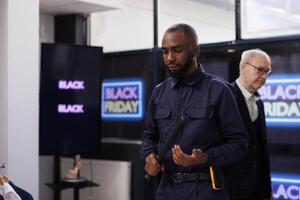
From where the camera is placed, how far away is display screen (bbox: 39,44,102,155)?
13.9 feet

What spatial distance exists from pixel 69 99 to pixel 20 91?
73 cm

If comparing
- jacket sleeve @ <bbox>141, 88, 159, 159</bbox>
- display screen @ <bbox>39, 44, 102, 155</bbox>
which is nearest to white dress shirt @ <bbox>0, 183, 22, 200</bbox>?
jacket sleeve @ <bbox>141, 88, 159, 159</bbox>

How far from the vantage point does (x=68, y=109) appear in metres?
4.37

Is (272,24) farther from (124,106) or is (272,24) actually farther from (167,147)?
(167,147)

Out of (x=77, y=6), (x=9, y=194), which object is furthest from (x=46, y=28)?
(x=9, y=194)

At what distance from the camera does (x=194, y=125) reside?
204 centimetres

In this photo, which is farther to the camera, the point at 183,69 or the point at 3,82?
the point at 3,82

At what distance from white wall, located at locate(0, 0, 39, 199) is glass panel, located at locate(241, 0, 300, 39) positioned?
5.96 ft

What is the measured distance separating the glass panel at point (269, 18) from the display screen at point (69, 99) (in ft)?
4.68

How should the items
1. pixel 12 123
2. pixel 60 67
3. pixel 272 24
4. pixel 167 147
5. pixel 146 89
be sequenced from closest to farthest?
pixel 167 147, pixel 12 123, pixel 272 24, pixel 60 67, pixel 146 89

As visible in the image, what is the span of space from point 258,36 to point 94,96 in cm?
162

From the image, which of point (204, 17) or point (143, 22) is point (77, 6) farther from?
point (204, 17)

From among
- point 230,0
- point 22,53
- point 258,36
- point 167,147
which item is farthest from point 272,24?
point 167,147

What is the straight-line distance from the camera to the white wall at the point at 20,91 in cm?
365
